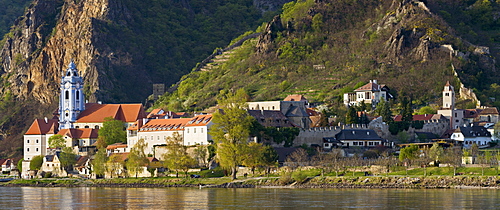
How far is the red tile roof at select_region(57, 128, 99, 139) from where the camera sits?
487ft

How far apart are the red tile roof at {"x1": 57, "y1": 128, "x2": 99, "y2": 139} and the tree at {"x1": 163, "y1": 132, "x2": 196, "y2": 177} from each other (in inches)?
1041

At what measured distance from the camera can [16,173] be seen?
151625mm

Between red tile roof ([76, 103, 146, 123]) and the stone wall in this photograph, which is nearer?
the stone wall

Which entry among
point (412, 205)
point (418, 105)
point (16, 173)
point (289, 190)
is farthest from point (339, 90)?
point (412, 205)

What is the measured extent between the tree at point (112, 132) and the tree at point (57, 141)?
5411 mm

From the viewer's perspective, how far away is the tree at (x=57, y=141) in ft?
479

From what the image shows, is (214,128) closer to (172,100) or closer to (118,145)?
(118,145)

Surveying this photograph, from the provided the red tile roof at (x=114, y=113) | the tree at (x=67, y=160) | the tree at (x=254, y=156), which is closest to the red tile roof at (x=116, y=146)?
the tree at (x=67, y=160)

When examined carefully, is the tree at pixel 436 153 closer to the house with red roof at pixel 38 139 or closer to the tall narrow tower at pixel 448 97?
the tall narrow tower at pixel 448 97

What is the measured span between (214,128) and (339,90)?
43927mm

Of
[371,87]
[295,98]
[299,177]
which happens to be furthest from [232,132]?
[371,87]

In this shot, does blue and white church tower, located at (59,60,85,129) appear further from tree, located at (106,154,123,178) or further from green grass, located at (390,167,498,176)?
green grass, located at (390,167,498,176)

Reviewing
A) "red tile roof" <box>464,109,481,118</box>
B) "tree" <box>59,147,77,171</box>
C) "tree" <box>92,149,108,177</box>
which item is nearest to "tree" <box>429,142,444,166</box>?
"red tile roof" <box>464,109,481,118</box>

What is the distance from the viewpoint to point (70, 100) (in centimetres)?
15900
